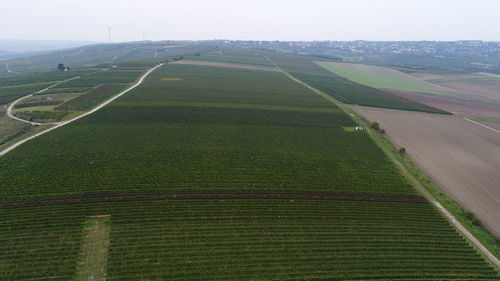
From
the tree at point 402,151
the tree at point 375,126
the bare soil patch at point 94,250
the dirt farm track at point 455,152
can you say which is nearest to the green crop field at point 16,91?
the bare soil patch at point 94,250

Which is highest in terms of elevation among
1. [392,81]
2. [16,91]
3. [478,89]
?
[392,81]

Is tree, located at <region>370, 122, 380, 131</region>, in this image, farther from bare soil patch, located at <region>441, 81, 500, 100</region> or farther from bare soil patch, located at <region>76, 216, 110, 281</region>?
bare soil patch, located at <region>441, 81, 500, 100</region>

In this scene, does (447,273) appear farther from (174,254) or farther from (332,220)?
(174,254)

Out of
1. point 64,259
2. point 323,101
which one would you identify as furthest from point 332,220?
point 323,101

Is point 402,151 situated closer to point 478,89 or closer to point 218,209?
Answer: point 218,209

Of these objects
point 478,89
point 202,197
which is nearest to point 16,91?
point 202,197

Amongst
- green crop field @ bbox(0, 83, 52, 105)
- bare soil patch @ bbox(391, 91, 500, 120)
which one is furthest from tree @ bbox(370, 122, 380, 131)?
green crop field @ bbox(0, 83, 52, 105)

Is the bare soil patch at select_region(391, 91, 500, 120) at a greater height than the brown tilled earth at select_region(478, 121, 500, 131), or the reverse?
the bare soil patch at select_region(391, 91, 500, 120)
